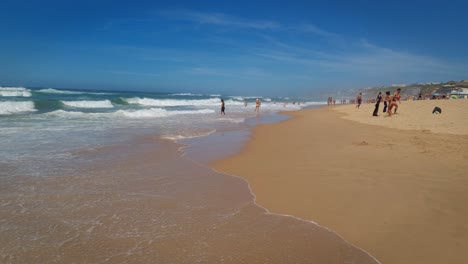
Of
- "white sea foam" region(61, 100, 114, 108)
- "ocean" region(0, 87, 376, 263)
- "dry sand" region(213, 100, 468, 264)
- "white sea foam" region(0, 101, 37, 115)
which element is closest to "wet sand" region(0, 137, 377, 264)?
"ocean" region(0, 87, 376, 263)

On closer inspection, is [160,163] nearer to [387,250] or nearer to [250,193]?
[250,193]

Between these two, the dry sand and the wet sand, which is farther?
the dry sand

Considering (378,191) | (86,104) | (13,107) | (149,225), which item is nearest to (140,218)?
(149,225)

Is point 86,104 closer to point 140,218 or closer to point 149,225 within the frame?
point 140,218

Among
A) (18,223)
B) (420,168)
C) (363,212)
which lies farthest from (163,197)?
(420,168)

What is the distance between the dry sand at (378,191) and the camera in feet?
11.4

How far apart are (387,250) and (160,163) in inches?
207

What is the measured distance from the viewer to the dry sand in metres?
3.47

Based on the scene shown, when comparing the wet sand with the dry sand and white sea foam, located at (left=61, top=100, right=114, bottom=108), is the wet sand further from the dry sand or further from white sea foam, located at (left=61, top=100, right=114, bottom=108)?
white sea foam, located at (left=61, top=100, right=114, bottom=108)

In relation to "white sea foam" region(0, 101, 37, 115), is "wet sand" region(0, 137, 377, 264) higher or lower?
higher

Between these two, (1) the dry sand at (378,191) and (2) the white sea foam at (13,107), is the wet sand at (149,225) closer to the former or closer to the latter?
(1) the dry sand at (378,191)

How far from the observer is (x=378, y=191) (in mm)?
5000

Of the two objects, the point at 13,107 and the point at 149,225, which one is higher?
the point at 149,225

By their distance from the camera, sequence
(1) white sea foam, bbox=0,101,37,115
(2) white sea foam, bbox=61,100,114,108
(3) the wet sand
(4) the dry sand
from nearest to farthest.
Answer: (3) the wet sand
(4) the dry sand
(1) white sea foam, bbox=0,101,37,115
(2) white sea foam, bbox=61,100,114,108
